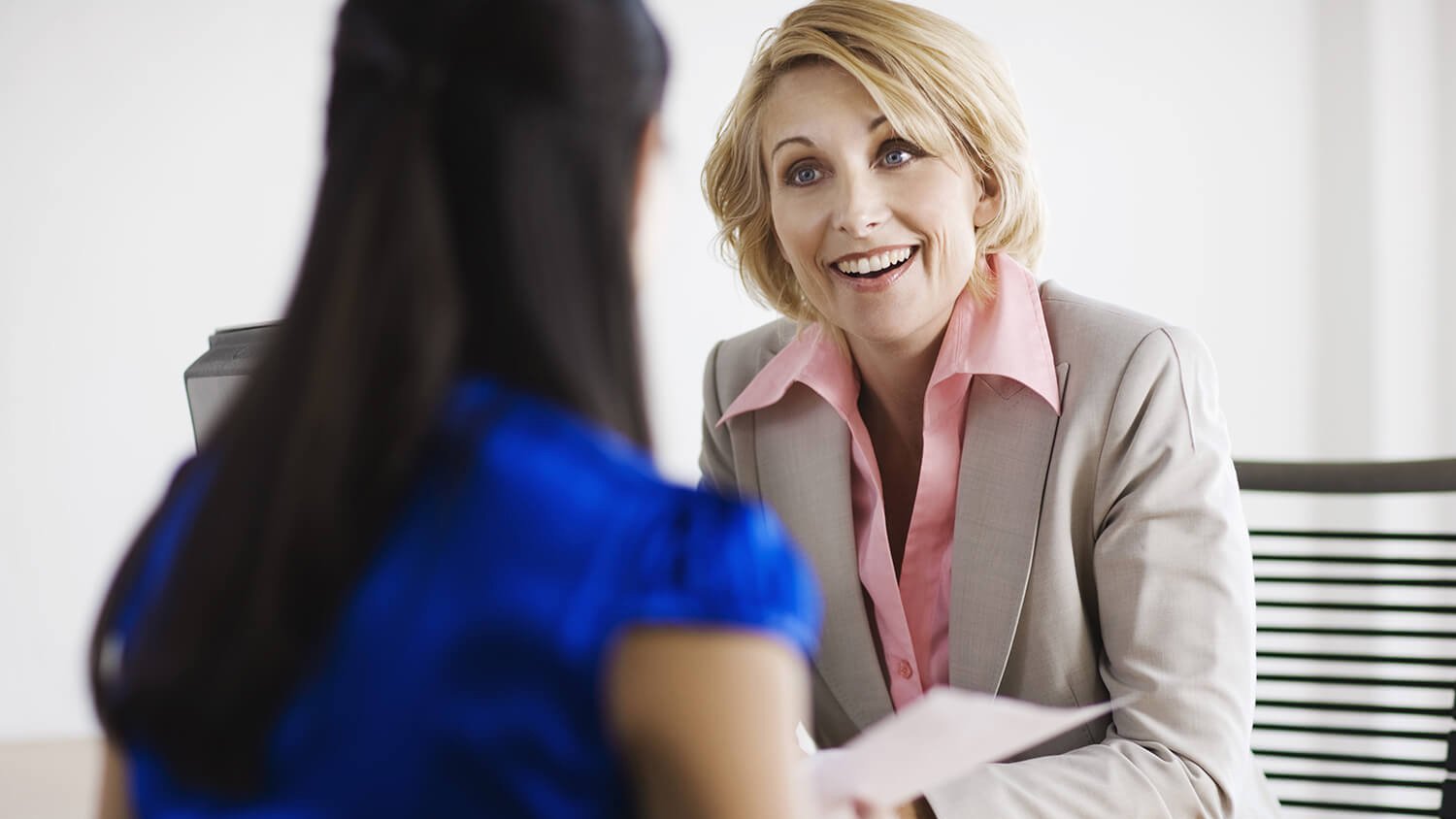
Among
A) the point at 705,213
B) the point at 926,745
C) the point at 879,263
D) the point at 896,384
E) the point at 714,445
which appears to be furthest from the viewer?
the point at 705,213

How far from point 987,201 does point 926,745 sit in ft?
3.16

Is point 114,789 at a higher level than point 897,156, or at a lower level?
lower

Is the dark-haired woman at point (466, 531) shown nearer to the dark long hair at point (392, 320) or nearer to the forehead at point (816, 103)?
the dark long hair at point (392, 320)

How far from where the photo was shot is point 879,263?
1.58 metres

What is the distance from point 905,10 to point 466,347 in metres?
1.04

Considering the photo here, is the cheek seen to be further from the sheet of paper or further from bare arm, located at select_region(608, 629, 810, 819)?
bare arm, located at select_region(608, 629, 810, 819)

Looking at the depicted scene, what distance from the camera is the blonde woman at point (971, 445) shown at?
4.49 ft

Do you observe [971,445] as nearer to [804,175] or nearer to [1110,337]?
[1110,337]

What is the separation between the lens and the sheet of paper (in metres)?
0.82

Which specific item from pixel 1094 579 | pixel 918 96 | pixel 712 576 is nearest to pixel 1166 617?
pixel 1094 579

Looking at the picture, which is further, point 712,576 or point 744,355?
point 744,355

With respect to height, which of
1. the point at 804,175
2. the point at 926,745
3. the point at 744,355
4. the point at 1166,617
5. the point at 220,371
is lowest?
the point at 1166,617

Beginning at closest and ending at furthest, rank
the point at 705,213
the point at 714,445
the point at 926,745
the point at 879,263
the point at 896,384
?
the point at 926,745, the point at 879,263, the point at 896,384, the point at 714,445, the point at 705,213

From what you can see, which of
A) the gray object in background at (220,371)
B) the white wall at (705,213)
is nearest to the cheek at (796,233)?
the gray object in background at (220,371)
